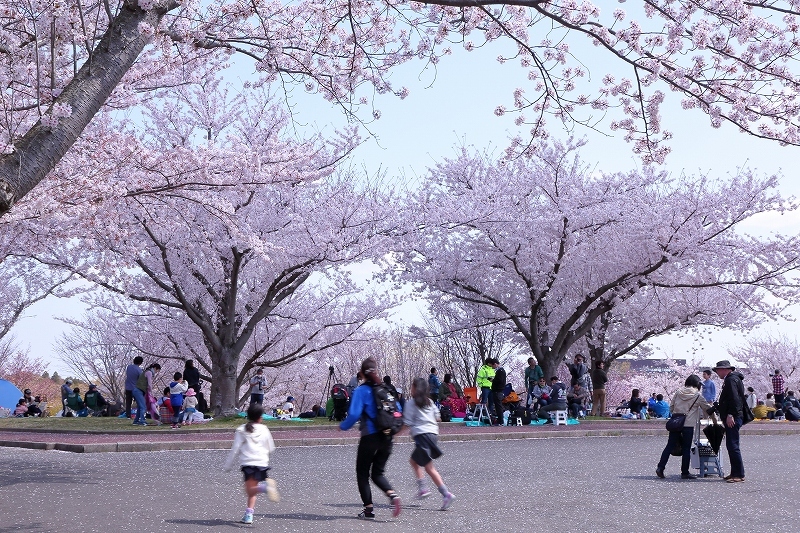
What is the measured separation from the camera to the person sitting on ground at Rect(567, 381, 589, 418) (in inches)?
1056

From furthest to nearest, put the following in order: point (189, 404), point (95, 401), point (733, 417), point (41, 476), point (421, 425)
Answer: point (95, 401) → point (189, 404) → point (733, 417) → point (41, 476) → point (421, 425)

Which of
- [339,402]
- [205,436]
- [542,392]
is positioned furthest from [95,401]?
[542,392]

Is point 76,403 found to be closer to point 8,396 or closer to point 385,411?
point 8,396

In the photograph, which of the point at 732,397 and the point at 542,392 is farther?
the point at 542,392

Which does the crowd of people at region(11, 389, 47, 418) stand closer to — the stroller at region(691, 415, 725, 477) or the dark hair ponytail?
the stroller at region(691, 415, 725, 477)

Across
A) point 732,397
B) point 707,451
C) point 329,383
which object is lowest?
point 707,451

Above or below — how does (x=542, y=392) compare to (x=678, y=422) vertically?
above

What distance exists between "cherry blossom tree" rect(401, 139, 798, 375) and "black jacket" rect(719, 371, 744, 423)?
49.6ft

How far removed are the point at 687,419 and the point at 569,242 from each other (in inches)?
737

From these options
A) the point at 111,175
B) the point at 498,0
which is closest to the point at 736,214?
the point at 111,175

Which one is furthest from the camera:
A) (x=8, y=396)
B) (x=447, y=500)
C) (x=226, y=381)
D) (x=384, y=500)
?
(x=8, y=396)

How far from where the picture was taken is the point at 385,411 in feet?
28.5

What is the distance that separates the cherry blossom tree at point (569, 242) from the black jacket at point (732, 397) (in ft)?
49.6

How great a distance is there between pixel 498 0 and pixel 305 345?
83.7 feet
